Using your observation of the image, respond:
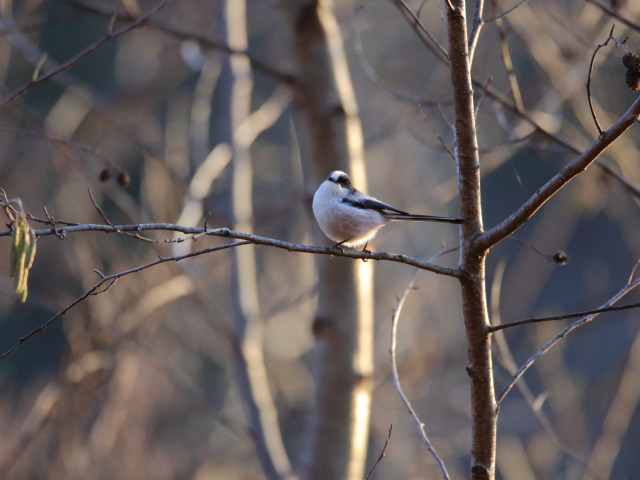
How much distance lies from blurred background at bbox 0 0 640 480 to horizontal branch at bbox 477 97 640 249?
0.93 metres

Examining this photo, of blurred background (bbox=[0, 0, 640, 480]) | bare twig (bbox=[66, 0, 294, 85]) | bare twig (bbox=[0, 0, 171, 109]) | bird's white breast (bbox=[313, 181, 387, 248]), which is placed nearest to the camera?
bare twig (bbox=[0, 0, 171, 109])

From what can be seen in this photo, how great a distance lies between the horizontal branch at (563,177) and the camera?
5.00 ft

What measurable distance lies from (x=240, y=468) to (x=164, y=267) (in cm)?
310

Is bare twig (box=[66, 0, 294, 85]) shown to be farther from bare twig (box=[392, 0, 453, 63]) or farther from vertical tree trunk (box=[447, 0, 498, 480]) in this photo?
vertical tree trunk (box=[447, 0, 498, 480])

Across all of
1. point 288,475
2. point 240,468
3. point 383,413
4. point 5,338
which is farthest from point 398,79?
point 5,338

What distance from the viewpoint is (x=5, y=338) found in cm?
1049

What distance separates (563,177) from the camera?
166 centimetres

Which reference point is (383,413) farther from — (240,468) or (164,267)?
(164,267)

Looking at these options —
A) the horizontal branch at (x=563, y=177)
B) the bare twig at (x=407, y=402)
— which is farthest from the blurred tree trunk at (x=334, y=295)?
the horizontal branch at (x=563, y=177)

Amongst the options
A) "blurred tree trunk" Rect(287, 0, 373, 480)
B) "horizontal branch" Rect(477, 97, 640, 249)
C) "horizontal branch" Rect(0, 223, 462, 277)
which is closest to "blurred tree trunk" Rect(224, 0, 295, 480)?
"blurred tree trunk" Rect(287, 0, 373, 480)

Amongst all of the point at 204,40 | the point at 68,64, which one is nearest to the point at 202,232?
the point at 68,64

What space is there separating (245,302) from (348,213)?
1.47m

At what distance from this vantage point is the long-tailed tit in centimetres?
296

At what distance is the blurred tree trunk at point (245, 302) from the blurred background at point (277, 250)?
11 cm
